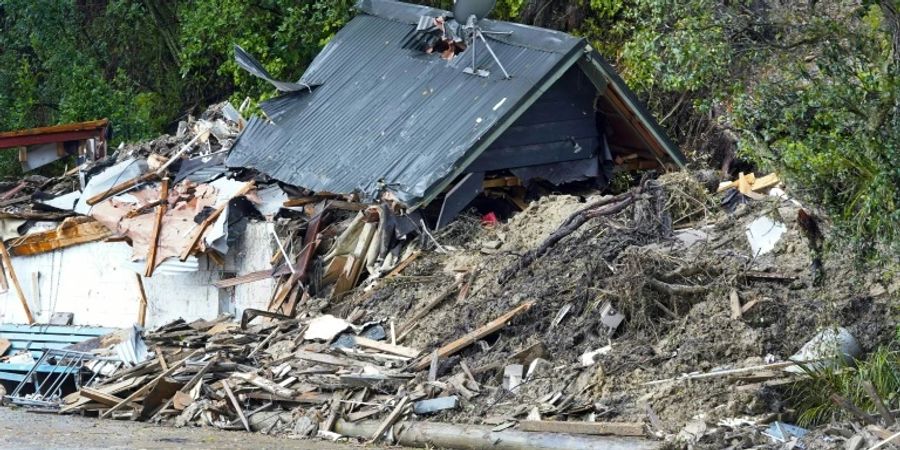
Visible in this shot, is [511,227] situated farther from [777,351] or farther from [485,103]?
[777,351]

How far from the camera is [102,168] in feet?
73.6

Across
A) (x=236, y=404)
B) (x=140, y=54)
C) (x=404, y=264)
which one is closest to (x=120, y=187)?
(x=404, y=264)

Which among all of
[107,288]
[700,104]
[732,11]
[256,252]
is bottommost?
[107,288]

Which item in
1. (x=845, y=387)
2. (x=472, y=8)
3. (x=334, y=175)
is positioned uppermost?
(x=472, y=8)

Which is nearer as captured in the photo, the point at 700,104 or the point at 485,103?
the point at 700,104

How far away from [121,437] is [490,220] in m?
5.96

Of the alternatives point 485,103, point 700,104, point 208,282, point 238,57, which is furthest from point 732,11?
point 238,57

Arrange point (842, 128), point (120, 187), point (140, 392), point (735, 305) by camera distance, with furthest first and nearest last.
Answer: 1. point (120, 187)
2. point (140, 392)
3. point (735, 305)
4. point (842, 128)

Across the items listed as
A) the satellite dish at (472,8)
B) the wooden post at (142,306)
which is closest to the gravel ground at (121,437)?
the wooden post at (142,306)

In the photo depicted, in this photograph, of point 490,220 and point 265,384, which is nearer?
point 265,384

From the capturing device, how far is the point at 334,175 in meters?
18.6

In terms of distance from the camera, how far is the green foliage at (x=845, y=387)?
1184 cm

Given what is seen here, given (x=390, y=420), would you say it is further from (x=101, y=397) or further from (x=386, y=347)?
(x=101, y=397)

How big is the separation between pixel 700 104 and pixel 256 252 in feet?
26.9
